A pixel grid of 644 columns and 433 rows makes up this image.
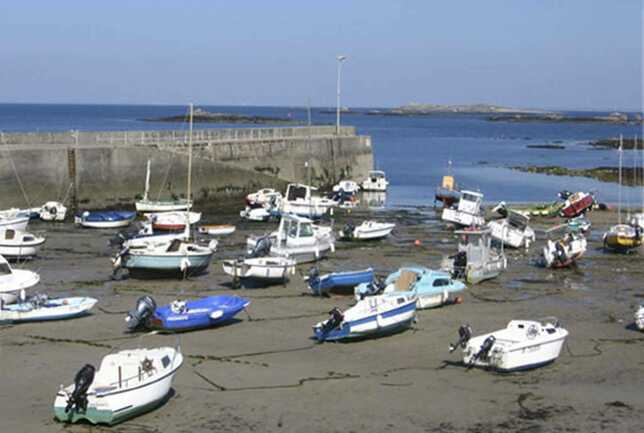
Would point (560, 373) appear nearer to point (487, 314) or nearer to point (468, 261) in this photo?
point (487, 314)

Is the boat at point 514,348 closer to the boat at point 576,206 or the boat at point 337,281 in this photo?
the boat at point 337,281

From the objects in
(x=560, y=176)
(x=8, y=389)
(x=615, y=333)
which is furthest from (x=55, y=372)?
(x=560, y=176)

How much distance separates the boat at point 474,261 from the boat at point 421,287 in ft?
10.7

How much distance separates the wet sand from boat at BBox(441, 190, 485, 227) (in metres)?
10.8

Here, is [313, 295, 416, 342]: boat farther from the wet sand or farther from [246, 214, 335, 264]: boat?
[246, 214, 335, 264]: boat

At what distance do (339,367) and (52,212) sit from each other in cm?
2574

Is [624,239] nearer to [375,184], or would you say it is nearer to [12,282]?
[12,282]

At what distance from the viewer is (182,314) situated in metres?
24.1

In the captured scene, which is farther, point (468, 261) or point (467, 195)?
point (467, 195)

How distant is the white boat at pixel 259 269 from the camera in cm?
2981

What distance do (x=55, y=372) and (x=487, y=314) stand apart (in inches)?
459

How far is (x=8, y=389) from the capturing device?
19.4m

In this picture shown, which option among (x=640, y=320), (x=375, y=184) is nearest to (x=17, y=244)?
(x=640, y=320)

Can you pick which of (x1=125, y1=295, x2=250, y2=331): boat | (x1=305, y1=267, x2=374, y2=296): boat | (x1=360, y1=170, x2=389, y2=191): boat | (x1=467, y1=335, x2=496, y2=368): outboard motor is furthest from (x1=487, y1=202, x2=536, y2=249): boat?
(x1=360, y1=170, x2=389, y2=191): boat
